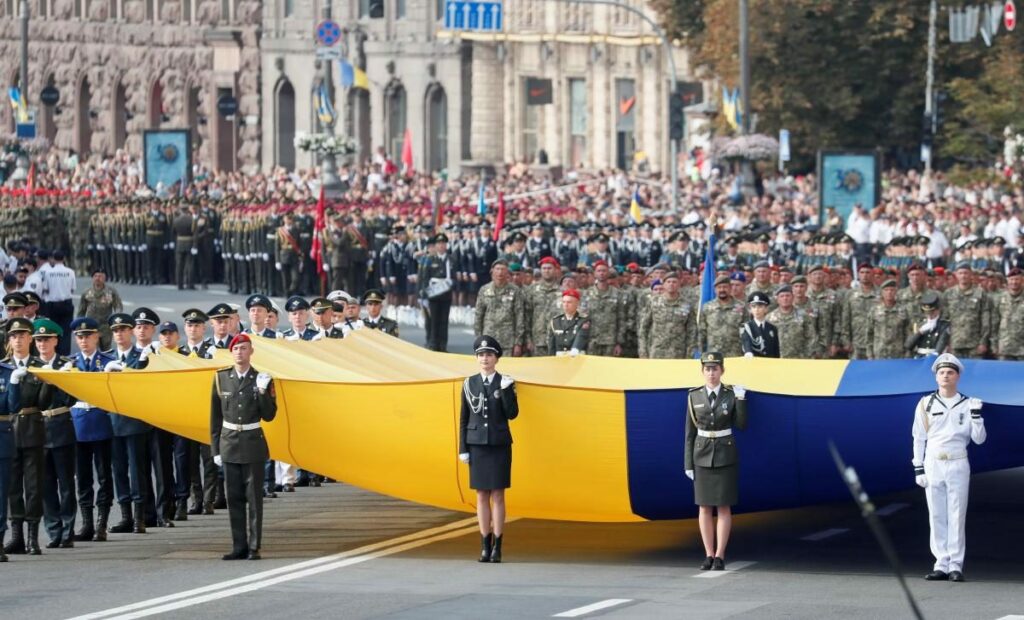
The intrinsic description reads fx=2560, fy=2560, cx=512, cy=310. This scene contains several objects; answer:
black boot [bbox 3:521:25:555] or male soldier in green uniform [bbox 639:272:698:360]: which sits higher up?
male soldier in green uniform [bbox 639:272:698:360]

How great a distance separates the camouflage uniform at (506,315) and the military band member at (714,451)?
912 centimetres

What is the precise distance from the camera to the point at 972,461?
17.7m

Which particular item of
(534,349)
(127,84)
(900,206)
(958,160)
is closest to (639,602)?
(534,349)

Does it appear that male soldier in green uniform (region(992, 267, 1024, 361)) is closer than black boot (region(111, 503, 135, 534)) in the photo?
No

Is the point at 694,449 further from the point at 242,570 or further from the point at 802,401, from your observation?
the point at 242,570

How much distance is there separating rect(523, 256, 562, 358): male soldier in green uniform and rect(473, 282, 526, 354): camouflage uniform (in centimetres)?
8

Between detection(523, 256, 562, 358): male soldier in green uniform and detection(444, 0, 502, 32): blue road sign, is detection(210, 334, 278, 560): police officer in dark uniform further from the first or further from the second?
detection(444, 0, 502, 32): blue road sign

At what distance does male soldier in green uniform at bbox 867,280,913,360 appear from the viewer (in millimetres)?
24922

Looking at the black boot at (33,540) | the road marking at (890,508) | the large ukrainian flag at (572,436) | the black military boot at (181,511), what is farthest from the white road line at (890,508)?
the black boot at (33,540)

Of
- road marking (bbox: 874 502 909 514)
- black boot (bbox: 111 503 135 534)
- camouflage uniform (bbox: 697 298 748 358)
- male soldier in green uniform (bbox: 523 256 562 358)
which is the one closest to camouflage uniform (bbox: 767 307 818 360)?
camouflage uniform (bbox: 697 298 748 358)

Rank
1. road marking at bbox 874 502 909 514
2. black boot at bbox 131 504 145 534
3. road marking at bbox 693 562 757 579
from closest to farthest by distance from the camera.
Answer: road marking at bbox 693 562 757 579 → black boot at bbox 131 504 145 534 → road marking at bbox 874 502 909 514

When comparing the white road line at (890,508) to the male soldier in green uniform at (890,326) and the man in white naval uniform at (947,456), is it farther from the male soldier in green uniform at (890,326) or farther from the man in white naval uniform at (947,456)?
the male soldier in green uniform at (890,326)

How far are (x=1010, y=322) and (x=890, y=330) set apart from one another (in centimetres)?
119

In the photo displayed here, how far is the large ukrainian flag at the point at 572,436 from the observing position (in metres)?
17.7
